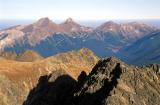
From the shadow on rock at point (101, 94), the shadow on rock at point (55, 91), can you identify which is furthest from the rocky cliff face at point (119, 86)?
the shadow on rock at point (55, 91)

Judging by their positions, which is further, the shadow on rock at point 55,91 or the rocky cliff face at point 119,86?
the shadow on rock at point 55,91

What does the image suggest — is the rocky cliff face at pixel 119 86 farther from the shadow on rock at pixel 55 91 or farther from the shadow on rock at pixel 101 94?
the shadow on rock at pixel 55 91

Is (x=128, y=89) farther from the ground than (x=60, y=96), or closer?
farther from the ground

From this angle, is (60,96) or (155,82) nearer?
(155,82)

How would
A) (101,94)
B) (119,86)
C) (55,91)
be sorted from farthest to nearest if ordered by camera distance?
(55,91)
(101,94)
(119,86)

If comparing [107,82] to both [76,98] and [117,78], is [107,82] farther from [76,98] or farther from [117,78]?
[76,98]

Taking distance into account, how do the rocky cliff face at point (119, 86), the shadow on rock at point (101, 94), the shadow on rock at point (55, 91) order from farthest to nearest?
the shadow on rock at point (55, 91)
the shadow on rock at point (101, 94)
the rocky cliff face at point (119, 86)

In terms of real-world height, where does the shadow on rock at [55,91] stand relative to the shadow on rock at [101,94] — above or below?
below

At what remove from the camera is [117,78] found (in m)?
83.3

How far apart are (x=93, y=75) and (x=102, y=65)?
474 centimetres

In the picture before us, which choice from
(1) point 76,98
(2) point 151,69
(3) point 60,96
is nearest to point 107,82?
(1) point 76,98

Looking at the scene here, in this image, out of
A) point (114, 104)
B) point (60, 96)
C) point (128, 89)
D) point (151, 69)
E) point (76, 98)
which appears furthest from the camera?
point (60, 96)

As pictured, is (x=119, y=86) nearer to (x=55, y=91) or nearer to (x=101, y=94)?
(x=101, y=94)

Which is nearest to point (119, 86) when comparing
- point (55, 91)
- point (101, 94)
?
point (101, 94)
